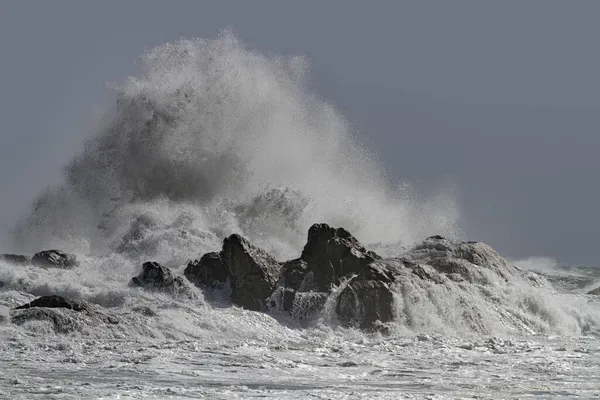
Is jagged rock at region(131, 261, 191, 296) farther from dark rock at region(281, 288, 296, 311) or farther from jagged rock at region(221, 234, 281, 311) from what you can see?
dark rock at region(281, 288, 296, 311)

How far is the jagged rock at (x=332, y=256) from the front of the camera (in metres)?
19.2

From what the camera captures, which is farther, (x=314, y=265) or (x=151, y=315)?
(x=314, y=265)

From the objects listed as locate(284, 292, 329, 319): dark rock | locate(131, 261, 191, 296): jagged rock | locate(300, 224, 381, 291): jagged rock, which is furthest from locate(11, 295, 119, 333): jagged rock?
locate(300, 224, 381, 291): jagged rock

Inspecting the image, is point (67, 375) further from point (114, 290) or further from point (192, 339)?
point (114, 290)

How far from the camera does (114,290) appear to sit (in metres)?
18.6

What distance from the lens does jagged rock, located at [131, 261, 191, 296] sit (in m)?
18.4

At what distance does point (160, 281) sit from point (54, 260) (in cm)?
560

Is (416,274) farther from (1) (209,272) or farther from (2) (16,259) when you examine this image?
(2) (16,259)

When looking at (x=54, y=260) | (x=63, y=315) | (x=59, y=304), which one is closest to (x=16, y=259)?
(x=54, y=260)

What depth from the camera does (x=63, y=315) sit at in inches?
565

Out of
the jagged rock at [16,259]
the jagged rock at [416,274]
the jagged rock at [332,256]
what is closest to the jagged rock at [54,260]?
the jagged rock at [16,259]

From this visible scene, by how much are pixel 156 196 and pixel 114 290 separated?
1417 centimetres

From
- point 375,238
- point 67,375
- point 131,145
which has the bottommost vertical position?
point 67,375

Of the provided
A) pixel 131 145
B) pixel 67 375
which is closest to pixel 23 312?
pixel 67 375
